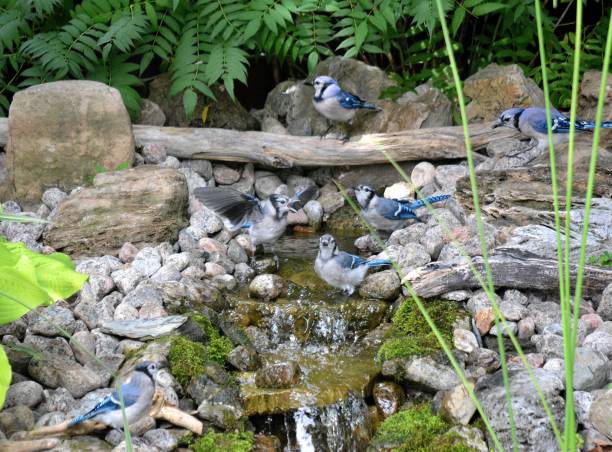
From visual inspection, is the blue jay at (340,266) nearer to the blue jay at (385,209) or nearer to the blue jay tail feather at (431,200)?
the blue jay at (385,209)

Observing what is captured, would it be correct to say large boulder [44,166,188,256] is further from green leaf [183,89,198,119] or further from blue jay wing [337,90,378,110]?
blue jay wing [337,90,378,110]

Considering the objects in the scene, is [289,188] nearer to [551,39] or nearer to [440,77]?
[440,77]

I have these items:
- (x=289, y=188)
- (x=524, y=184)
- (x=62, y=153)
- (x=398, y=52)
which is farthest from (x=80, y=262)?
(x=398, y=52)

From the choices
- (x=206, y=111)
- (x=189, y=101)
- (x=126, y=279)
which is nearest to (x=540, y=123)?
(x=189, y=101)

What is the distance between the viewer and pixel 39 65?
8.16 meters

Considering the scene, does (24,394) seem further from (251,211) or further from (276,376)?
(251,211)

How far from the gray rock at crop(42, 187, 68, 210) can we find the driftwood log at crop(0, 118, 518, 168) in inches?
34.8

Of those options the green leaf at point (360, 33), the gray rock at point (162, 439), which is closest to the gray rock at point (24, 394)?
the gray rock at point (162, 439)

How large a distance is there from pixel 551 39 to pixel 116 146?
4.66m

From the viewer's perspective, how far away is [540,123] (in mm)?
6355

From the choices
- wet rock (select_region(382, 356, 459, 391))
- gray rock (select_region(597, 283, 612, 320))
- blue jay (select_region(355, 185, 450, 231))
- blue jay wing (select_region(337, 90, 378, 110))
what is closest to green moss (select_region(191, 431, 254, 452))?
wet rock (select_region(382, 356, 459, 391))

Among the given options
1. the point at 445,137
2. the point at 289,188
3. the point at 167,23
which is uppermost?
the point at 167,23

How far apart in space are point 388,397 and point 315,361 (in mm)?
669

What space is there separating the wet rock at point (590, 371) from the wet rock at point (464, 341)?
2.39ft
